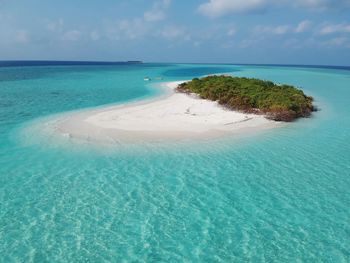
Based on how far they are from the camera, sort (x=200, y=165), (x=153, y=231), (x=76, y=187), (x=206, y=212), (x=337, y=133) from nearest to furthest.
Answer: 1. (x=153, y=231)
2. (x=206, y=212)
3. (x=76, y=187)
4. (x=200, y=165)
5. (x=337, y=133)

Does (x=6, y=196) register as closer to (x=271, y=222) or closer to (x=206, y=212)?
(x=206, y=212)

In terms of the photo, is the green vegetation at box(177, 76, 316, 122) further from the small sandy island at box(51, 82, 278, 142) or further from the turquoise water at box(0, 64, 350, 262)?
the turquoise water at box(0, 64, 350, 262)

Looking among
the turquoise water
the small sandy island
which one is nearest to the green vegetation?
the small sandy island

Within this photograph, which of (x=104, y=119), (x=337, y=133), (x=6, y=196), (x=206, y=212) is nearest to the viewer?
(x=206, y=212)

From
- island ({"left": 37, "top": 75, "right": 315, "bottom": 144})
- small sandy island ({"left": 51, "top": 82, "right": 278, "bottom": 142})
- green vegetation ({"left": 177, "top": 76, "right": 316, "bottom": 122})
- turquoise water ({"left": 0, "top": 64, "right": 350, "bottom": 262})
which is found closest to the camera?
turquoise water ({"left": 0, "top": 64, "right": 350, "bottom": 262})

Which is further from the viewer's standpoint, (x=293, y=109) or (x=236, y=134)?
(x=293, y=109)

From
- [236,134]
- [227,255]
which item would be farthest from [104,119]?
[227,255]

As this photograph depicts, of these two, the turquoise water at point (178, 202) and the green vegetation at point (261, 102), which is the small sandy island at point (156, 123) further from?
the turquoise water at point (178, 202)

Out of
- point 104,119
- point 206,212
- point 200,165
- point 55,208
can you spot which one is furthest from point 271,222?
point 104,119
